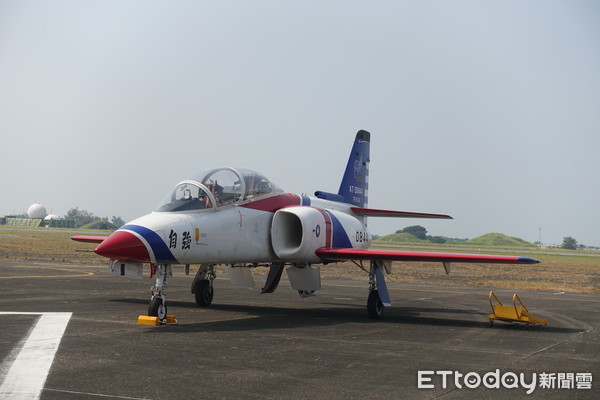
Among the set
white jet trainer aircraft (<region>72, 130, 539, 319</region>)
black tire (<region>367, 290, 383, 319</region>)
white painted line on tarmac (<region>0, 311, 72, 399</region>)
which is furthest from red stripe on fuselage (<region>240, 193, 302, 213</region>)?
white painted line on tarmac (<region>0, 311, 72, 399</region>)

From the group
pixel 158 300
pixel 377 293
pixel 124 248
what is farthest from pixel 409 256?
pixel 124 248

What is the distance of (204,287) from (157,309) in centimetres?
427

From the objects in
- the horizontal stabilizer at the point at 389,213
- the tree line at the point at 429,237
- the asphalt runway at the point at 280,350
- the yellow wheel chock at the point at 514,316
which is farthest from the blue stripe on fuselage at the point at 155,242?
the tree line at the point at 429,237

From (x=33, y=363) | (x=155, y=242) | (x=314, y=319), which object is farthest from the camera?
(x=314, y=319)

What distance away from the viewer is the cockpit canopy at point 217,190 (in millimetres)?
14031

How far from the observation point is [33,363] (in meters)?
8.59

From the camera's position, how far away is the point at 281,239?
16.6 metres

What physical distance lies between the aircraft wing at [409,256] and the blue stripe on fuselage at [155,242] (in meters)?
4.83

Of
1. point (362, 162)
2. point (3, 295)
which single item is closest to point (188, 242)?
point (3, 295)

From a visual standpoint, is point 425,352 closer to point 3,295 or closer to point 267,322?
point 267,322

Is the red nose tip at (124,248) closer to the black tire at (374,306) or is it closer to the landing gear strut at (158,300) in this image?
the landing gear strut at (158,300)

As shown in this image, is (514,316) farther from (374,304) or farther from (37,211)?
(37,211)

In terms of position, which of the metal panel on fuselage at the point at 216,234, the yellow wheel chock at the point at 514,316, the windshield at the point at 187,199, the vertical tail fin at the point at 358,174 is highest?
the vertical tail fin at the point at 358,174

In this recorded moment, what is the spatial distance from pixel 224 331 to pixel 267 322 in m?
1.90
